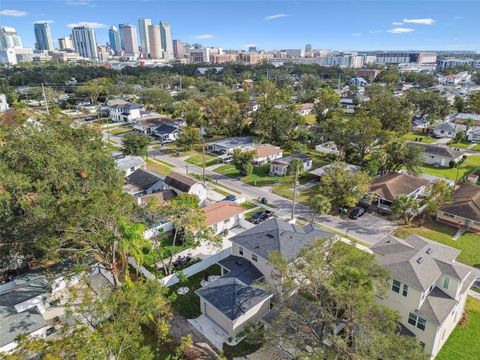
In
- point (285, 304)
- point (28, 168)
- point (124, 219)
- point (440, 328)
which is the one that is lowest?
point (440, 328)

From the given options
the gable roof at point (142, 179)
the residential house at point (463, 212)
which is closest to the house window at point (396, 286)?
the residential house at point (463, 212)

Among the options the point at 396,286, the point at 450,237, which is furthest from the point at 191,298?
the point at 450,237

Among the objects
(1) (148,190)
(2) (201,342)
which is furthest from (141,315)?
(1) (148,190)

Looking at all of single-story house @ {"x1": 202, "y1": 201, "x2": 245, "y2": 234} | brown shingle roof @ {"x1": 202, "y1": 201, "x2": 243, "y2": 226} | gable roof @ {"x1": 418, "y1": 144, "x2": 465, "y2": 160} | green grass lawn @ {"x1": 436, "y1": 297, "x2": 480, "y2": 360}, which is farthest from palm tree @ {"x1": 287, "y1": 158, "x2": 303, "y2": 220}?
gable roof @ {"x1": 418, "y1": 144, "x2": 465, "y2": 160}

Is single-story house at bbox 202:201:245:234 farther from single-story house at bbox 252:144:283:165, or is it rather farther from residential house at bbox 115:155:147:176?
residential house at bbox 115:155:147:176

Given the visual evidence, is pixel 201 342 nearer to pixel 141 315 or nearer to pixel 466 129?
pixel 141 315
